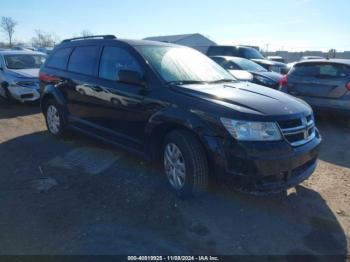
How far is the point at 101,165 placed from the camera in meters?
4.41

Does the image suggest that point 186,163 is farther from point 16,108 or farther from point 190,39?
point 190,39

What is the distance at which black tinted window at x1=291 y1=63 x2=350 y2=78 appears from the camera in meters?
6.27

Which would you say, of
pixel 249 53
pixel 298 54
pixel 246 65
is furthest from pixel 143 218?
pixel 298 54

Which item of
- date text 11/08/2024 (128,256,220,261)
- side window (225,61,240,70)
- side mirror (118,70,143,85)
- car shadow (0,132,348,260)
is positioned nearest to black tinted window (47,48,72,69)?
car shadow (0,132,348,260)

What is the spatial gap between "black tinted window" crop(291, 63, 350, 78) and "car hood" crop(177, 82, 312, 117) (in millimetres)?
3350

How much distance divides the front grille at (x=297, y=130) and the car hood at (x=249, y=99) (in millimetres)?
92

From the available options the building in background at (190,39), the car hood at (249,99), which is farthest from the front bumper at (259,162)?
the building in background at (190,39)

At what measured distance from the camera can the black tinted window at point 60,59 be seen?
5266mm

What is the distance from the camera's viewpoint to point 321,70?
6.55 meters

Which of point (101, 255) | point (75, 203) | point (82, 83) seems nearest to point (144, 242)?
point (101, 255)

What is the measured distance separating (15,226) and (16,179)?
3.87 feet

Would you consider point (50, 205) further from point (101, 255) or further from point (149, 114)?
point (149, 114)

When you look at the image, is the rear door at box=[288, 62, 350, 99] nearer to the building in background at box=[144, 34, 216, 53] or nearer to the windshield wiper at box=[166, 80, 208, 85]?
the windshield wiper at box=[166, 80, 208, 85]

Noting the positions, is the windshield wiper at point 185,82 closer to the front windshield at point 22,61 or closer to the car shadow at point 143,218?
the car shadow at point 143,218
